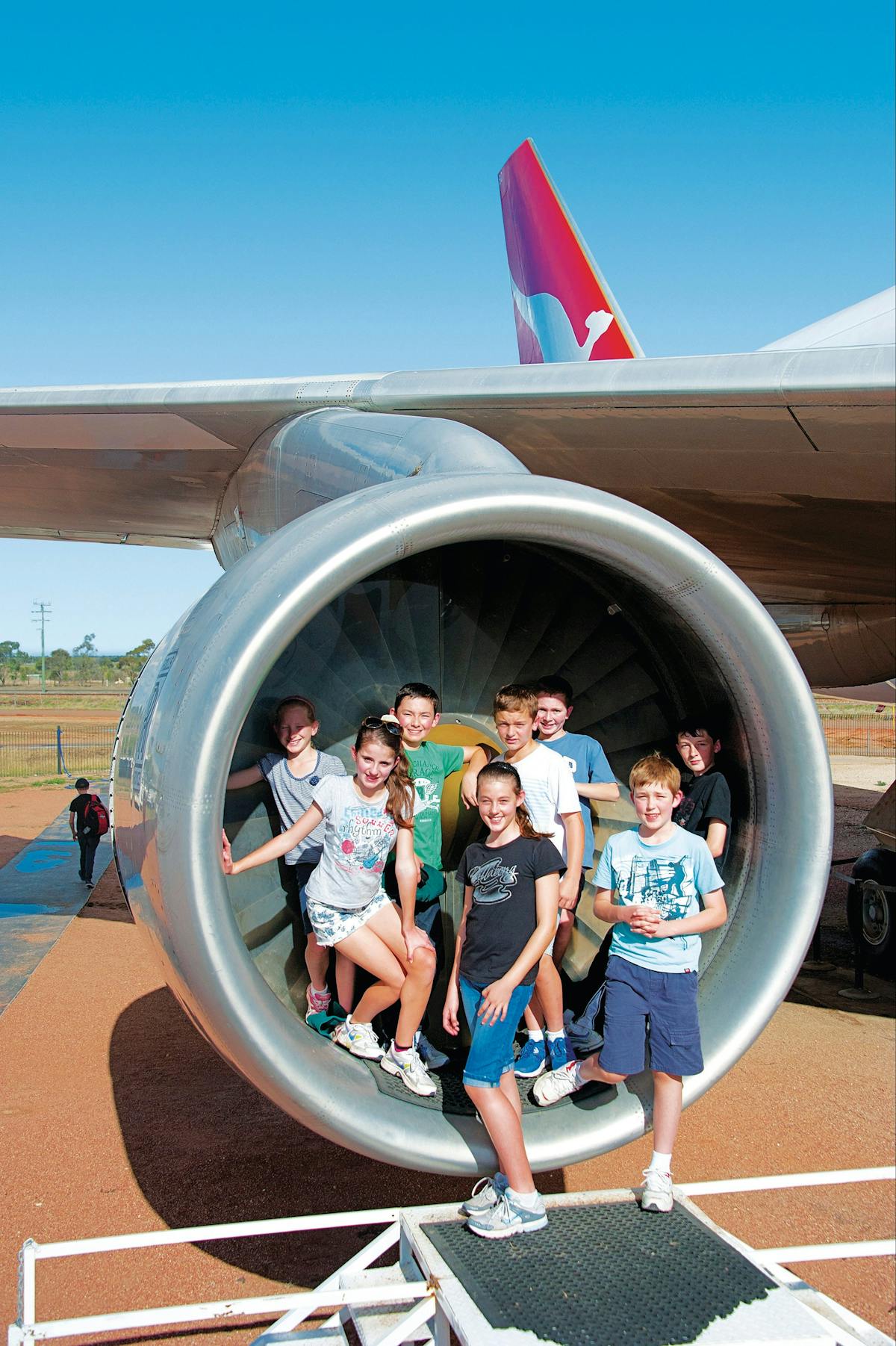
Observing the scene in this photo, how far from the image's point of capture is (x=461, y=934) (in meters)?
3.15

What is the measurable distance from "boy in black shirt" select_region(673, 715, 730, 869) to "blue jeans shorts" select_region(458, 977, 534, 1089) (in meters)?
0.75

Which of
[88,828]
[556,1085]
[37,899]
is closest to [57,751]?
[88,828]

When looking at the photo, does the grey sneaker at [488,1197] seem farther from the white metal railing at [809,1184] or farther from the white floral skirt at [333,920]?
the white floral skirt at [333,920]

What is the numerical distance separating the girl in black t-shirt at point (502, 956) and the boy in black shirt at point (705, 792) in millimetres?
528

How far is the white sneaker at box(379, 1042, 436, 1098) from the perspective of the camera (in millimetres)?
3018

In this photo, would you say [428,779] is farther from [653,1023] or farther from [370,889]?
[653,1023]

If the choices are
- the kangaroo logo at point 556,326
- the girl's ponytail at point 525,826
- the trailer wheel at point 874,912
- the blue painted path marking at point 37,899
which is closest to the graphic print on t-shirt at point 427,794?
the girl's ponytail at point 525,826

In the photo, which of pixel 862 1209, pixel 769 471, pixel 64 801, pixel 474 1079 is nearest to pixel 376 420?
pixel 769 471

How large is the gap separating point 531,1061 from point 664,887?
2.42 ft

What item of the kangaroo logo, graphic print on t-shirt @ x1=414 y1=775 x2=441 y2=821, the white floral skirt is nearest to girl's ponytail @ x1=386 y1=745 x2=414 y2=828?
graphic print on t-shirt @ x1=414 y1=775 x2=441 y2=821

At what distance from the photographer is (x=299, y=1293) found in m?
3.12

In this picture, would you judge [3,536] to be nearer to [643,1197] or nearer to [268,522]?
[268,522]

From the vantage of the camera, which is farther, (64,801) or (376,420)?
(64,801)

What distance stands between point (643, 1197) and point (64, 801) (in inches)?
622
